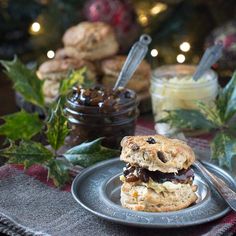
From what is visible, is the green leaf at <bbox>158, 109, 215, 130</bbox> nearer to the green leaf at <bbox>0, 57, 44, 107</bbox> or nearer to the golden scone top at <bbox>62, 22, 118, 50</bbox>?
the green leaf at <bbox>0, 57, 44, 107</bbox>

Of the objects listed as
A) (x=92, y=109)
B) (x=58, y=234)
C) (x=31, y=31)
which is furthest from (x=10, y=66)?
(x=31, y=31)

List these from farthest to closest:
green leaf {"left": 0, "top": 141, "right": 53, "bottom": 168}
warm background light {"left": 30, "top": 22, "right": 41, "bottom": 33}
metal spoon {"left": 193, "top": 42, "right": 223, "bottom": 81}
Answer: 1. warm background light {"left": 30, "top": 22, "right": 41, "bottom": 33}
2. metal spoon {"left": 193, "top": 42, "right": 223, "bottom": 81}
3. green leaf {"left": 0, "top": 141, "right": 53, "bottom": 168}

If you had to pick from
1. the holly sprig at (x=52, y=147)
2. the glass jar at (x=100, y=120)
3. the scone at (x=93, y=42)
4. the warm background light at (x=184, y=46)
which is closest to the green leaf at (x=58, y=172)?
the holly sprig at (x=52, y=147)

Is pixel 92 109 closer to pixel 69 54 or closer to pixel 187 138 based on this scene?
pixel 187 138

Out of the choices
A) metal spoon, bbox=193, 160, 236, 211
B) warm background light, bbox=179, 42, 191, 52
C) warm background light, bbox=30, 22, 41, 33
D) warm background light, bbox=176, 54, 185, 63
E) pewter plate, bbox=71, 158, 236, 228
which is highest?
warm background light, bbox=30, 22, 41, 33

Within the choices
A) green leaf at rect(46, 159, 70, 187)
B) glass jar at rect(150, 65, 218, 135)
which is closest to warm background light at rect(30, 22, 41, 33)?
glass jar at rect(150, 65, 218, 135)

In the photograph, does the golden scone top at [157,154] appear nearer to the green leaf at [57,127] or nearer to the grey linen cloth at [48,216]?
the grey linen cloth at [48,216]
